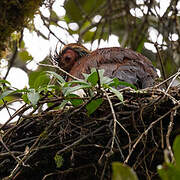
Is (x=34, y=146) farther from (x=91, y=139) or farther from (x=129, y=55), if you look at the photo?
(x=129, y=55)

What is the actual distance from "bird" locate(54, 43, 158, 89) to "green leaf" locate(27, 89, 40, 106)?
2.23 feet

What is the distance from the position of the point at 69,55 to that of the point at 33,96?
53.5 inches

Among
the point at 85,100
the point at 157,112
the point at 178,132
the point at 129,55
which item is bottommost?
the point at 178,132

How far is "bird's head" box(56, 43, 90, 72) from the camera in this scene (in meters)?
3.18

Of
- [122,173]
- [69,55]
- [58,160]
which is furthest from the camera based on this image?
[69,55]

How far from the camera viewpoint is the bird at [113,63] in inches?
95.0

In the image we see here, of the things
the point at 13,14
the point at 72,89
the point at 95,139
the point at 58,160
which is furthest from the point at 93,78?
the point at 13,14

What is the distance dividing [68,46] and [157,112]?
1.59 m

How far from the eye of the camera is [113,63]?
2.68 metres

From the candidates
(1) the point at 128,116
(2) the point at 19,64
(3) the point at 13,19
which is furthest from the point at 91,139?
(2) the point at 19,64

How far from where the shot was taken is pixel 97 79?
1.80m

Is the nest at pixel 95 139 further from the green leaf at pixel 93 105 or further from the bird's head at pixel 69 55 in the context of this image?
the bird's head at pixel 69 55


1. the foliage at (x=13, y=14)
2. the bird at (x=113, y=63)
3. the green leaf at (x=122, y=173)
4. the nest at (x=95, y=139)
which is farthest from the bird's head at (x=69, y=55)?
the green leaf at (x=122, y=173)

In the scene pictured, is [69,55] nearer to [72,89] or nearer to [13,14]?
[13,14]
